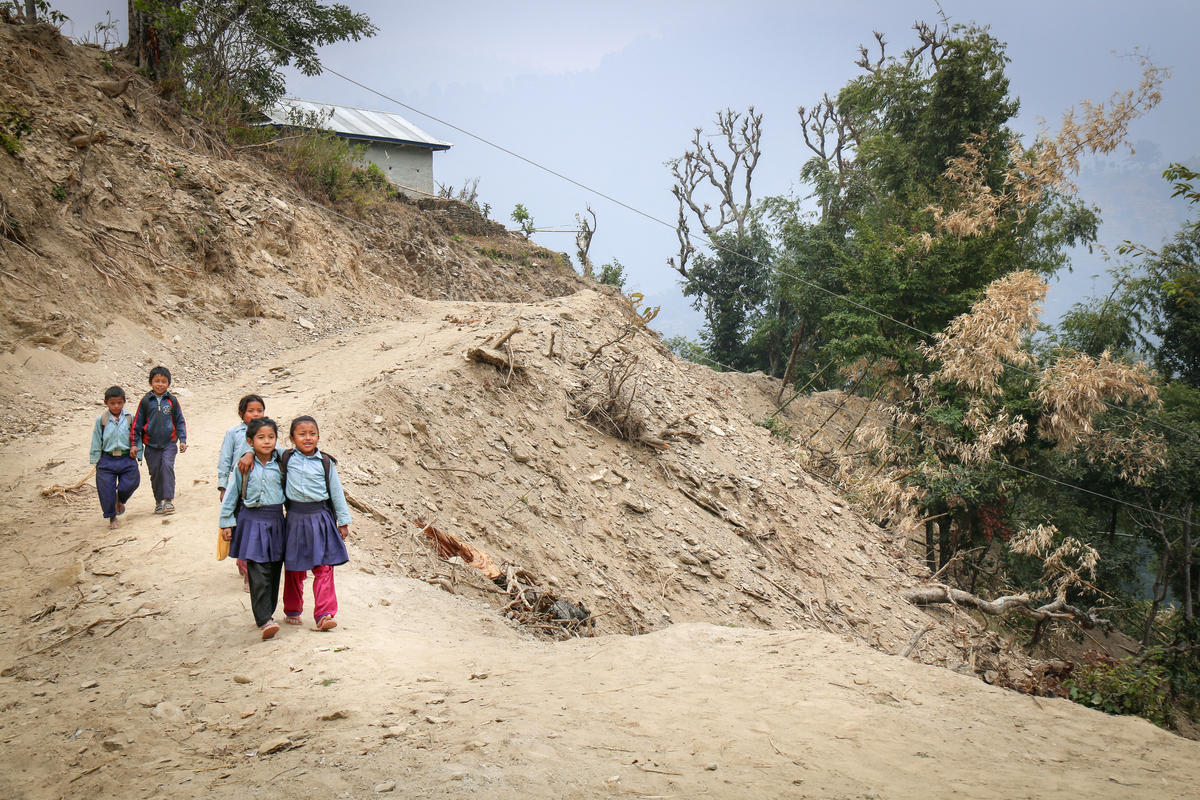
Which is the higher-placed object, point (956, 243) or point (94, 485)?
point (956, 243)

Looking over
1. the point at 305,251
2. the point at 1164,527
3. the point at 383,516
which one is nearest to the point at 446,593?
the point at 383,516

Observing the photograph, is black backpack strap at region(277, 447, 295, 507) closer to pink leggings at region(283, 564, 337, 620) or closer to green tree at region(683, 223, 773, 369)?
pink leggings at region(283, 564, 337, 620)

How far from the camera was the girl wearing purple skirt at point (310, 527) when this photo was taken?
13.9 ft

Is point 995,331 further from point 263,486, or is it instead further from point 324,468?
point 263,486

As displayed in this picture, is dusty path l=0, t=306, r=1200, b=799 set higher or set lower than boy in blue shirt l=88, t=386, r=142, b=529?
lower

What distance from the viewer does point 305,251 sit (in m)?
14.0

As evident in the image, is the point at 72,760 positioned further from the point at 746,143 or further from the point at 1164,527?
the point at 746,143

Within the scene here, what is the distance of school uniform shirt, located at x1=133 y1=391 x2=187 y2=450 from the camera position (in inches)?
234

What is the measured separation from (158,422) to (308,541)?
2.72m

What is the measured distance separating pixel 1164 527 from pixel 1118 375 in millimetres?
5915

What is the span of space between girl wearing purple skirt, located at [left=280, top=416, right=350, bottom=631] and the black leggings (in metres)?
0.09

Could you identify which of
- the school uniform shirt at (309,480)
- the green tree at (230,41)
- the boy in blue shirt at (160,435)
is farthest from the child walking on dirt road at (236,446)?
the green tree at (230,41)

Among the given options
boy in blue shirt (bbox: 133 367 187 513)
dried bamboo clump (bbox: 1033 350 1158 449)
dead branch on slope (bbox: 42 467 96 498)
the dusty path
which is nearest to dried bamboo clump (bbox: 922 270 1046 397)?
dried bamboo clump (bbox: 1033 350 1158 449)

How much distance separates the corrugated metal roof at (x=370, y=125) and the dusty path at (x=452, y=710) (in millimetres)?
20809
